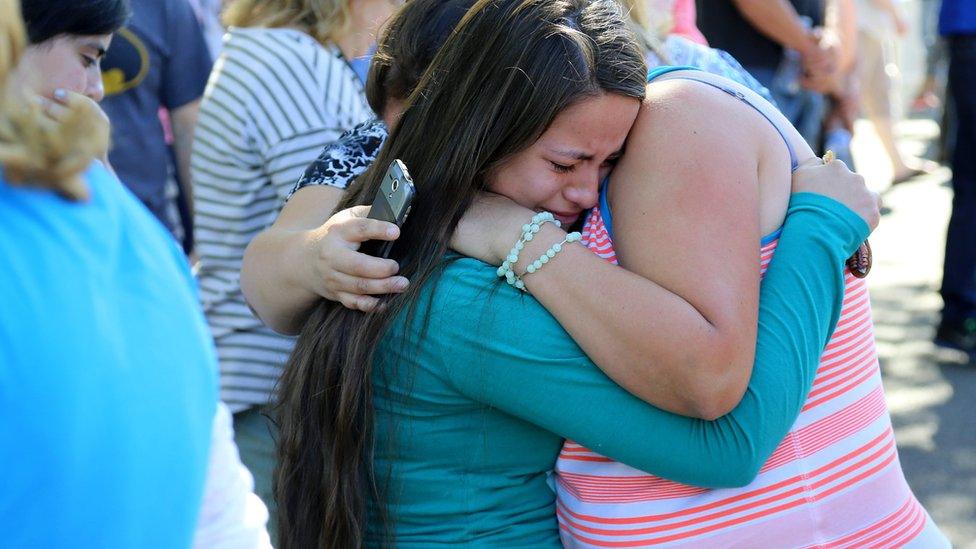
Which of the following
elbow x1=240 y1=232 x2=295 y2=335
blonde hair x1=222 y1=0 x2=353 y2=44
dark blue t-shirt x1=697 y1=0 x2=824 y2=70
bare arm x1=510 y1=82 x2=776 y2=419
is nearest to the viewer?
bare arm x1=510 y1=82 x2=776 y2=419

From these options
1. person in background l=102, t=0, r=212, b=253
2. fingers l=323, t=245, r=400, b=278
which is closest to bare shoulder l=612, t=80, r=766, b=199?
fingers l=323, t=245, r=400, b=278

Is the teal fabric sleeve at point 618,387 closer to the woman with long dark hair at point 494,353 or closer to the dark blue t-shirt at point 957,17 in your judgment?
the woman with long dark hair at point 494,353

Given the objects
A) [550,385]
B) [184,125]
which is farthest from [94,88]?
[184,125]

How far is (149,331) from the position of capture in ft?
3.51

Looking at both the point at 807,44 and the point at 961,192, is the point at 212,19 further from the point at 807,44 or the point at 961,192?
the point at 961,192

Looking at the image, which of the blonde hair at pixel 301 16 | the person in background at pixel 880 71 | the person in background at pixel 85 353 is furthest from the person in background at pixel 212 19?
the person in background at pixel 880 71

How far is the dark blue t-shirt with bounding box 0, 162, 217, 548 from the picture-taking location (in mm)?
965

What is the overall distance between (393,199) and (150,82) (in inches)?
90.8

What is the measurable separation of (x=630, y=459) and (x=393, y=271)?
0.41 metres

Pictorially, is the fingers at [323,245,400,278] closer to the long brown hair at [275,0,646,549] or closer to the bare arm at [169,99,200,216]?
the long brown hair at [275,0,646,549]

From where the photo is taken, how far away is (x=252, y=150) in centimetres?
259

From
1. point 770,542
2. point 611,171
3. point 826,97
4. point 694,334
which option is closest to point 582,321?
point 694,334

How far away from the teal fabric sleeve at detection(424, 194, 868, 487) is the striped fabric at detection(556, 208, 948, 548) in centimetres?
4

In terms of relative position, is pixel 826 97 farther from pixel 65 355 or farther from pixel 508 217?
pixel 65 355
